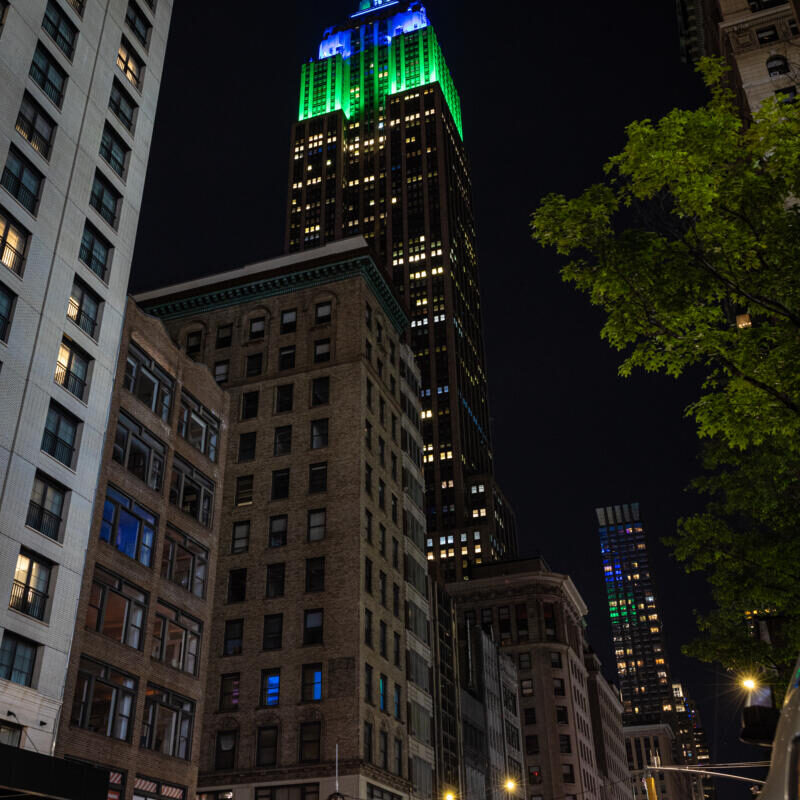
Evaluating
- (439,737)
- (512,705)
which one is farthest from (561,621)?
(439,737)

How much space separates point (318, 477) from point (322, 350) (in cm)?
1170

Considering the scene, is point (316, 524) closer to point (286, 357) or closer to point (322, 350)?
point (322, 350)

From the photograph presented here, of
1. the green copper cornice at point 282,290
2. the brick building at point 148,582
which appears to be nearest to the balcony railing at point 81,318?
the brick building at point 148,582

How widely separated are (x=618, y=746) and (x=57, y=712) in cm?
16679

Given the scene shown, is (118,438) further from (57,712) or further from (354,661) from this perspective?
(354,661)

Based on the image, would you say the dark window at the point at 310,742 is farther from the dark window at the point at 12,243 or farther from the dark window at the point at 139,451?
the dark window at the point at 12,243

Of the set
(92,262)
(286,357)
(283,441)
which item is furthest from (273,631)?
(92,262)

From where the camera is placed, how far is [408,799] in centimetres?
6059

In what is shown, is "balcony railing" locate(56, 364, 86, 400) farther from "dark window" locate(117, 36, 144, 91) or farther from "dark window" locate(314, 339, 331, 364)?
"dark window" locate(314, 339, 331, 364)

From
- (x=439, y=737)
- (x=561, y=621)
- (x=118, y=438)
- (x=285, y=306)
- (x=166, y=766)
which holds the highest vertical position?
(x=285, y=306)

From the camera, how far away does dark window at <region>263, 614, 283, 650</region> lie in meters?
60.1

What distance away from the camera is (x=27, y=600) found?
3388 centimetres

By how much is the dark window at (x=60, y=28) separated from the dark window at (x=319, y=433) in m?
32.8

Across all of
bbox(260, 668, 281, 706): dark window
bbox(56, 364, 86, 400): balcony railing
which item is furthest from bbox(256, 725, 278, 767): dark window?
bbox(56, 364, 86, 400): balcony railing
